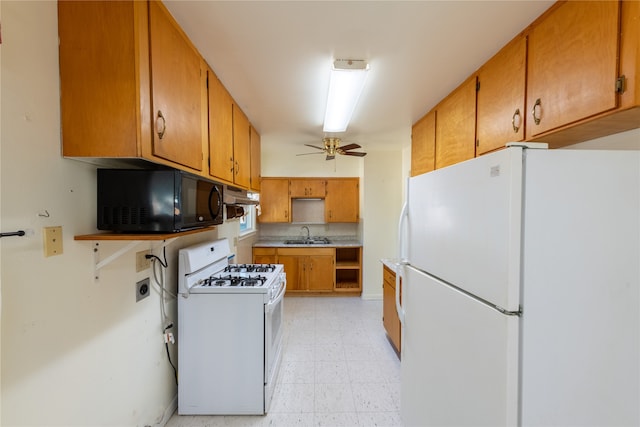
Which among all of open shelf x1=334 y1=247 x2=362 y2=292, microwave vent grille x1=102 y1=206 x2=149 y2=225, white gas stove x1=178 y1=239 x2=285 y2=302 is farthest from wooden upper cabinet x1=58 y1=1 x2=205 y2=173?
open shelf x1=334 y1=247 x2=362 y2=292

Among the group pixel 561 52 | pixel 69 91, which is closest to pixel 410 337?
pixel 561 52

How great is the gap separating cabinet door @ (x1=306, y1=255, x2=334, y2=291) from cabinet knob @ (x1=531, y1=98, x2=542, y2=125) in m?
3.42

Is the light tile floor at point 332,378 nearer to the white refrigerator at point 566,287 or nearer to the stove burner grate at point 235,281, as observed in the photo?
the stove burner grate at point 235,281

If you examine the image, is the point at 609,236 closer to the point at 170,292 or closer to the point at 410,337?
the point at 410,337

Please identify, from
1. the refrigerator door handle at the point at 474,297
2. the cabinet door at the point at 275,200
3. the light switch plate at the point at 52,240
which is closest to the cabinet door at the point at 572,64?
the refrigerator door handle at the point at 474,297

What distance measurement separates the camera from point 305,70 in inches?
67.4

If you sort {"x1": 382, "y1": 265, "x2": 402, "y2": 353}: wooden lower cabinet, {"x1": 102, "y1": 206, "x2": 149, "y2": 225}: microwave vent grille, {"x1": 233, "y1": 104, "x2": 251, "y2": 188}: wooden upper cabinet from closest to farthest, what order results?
{"x1": 102, "y1": 206, "x2": 149, "y2": 225}: microwave vent grille → {"x1": 233, "y1": 104, "x2": 251, "y2": 188}: wooden upper cabinet → {"x1": 382, "y1": 265, "x2": 402, "y2": 353}: wooden lower cabinet

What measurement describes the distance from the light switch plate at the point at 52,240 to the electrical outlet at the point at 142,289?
55 centimetres

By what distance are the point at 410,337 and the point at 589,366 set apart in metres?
0.83

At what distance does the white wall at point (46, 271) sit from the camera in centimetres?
86

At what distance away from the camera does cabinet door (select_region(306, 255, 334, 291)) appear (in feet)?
14.2

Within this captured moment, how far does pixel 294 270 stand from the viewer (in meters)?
4.33

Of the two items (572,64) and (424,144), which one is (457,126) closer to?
(424,144)

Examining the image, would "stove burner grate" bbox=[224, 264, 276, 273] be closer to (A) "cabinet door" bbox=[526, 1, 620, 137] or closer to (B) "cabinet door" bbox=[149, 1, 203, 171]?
(B) "cabinet door" bbox=[149, 1, 203, 171]
